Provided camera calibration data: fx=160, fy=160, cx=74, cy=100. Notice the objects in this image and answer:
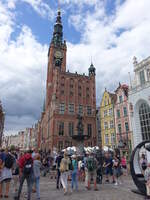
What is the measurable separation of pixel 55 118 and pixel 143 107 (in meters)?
20.1

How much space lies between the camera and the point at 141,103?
90.3 feet

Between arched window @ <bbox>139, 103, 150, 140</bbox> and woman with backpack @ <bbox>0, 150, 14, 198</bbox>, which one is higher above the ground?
arched window @ <bbox>139, 103, 150, 140</bbox>

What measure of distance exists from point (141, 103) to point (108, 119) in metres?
13.4

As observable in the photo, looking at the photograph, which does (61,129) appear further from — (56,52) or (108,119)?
(56,52)

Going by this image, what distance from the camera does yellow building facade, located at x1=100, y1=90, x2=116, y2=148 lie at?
37.6m

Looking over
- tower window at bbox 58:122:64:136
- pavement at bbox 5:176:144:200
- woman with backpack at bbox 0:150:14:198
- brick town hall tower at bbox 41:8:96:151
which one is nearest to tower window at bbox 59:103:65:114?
brick town hall tower at bbox 41:8:96:151

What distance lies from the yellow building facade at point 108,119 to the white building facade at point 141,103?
31.3 ft

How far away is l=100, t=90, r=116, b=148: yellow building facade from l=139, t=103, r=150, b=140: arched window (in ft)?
34.8

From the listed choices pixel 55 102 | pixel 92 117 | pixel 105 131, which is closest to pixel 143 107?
pixel 105 131

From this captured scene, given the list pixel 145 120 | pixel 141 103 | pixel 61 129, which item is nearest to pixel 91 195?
pixel 145 120

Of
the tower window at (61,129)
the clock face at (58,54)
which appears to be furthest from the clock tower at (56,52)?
the tower window at (61,129)

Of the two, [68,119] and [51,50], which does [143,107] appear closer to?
[68,119]

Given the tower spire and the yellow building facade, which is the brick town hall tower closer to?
the yellow building facade

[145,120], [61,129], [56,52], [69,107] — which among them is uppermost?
[56,52]
